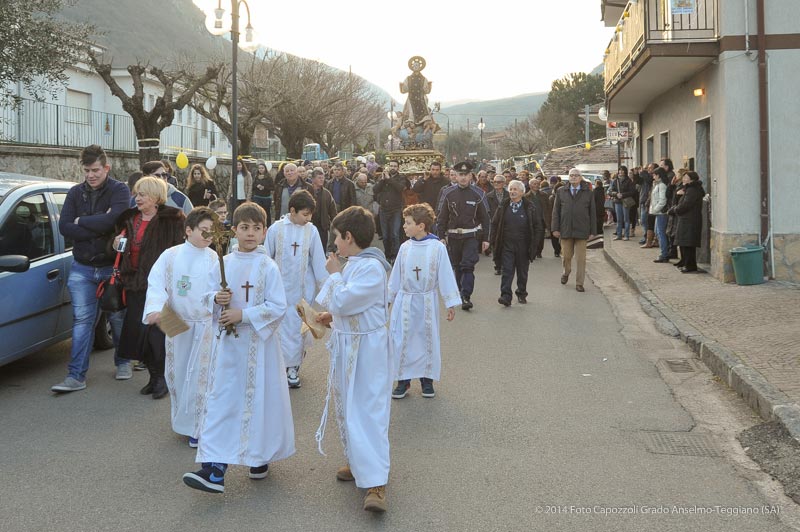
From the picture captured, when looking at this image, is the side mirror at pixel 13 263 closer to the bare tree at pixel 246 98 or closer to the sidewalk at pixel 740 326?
the sidewalk at pixel 740 326

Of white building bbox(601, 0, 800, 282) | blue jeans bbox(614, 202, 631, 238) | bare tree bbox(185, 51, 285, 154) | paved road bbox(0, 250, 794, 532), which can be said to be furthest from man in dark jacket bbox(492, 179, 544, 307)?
bare tree bbox(185, 51, 285, 154)

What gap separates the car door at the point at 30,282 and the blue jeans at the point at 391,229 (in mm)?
10067

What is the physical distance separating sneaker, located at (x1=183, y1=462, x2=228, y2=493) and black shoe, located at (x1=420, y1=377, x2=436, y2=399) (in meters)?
2.68

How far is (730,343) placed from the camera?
8.75 metres

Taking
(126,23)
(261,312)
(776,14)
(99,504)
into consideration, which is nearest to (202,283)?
(261,312)

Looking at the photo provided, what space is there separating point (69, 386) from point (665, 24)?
501 inches

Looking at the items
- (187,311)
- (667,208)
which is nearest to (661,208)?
(667,208)

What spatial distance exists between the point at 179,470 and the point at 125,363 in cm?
270

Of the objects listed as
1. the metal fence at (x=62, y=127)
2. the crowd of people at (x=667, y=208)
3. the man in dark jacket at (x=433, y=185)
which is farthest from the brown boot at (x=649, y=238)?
the metal fence at (x=62, y=127)

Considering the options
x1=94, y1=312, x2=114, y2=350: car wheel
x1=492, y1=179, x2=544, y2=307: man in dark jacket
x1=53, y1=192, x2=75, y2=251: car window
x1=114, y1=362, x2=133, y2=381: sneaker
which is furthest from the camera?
x1=492, y1=179, x2=544, y2=307: man in dark jacket

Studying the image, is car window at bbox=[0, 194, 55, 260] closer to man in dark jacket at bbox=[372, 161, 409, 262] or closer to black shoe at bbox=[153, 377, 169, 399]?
black shoe at bbox=[153, 377, 169, 399]

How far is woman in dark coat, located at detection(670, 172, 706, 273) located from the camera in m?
15.1

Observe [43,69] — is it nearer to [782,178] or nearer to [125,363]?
[125,363]

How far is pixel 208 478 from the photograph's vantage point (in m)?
4.70
